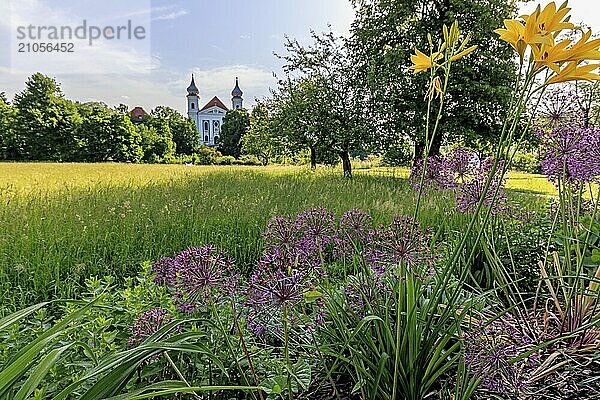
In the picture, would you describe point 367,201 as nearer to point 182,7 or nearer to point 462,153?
point 462,153

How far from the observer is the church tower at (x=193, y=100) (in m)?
91.2

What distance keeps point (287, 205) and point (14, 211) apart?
118 inches

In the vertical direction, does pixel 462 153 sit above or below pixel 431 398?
above

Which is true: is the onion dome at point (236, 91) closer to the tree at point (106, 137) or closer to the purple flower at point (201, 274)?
the tree at point (106, 137)

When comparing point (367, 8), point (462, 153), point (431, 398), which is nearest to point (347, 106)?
point (367, 8)

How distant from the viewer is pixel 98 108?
45344 mm

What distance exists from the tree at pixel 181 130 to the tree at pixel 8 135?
20416 millimetres

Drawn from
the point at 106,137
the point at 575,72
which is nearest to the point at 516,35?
the point at 575,72

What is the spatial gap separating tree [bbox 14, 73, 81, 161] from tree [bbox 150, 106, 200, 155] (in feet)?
54.5

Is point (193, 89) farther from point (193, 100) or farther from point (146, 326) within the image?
point (146, 326)

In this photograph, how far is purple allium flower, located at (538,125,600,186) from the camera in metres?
1.82

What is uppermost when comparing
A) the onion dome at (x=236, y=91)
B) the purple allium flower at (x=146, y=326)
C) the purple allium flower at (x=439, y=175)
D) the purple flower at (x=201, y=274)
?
the onion dome at (x=236, y=91)

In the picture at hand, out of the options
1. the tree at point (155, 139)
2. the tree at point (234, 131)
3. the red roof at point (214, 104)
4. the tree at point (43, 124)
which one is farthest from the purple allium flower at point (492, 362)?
the red roof at point (214, 104)

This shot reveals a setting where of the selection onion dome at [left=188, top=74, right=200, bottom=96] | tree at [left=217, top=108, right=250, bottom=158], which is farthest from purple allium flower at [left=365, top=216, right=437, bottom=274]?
onion dome at [left=188, top=74, right=200, bottom=96]
